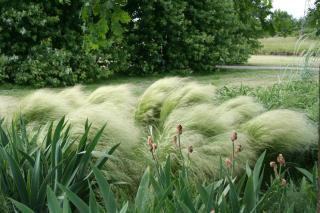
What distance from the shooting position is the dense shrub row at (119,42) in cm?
1086

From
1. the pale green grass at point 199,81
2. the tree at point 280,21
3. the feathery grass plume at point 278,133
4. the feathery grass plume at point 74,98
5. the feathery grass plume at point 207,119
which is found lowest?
the pale green grass at point 199,81

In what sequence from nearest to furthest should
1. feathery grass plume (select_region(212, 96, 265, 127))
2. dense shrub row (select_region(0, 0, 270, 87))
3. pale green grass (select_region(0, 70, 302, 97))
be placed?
feathery grass plume (select_region(212, 96, 265, 127)) → pale green grass (select_region(0, 70, 302, 97)) → dense shrub row (select_region(0, 0, 270, 87))

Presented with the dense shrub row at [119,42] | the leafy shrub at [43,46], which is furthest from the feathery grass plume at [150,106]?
the leafy shrub at [43,46]

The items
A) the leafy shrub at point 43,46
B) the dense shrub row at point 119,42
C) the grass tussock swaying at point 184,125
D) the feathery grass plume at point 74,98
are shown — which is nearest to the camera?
the grass tussock swaying at point 184,125

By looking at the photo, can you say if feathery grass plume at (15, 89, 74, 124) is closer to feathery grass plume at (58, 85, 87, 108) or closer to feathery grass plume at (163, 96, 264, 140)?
feathery grass plume at (58, 85, 87, 108)

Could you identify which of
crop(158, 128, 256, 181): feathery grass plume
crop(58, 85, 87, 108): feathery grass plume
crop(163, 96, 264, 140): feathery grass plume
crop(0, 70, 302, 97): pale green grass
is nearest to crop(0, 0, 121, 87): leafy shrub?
crop(0, 70, 302, 97): pale green grass

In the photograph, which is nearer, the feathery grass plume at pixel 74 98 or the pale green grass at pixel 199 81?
the feathery grass plume at pixel 74 98

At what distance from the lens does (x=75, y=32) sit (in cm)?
1148

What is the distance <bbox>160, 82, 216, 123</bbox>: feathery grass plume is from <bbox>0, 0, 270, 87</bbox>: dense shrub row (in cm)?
408

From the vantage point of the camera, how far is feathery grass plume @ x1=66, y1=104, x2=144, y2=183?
3.53 meters

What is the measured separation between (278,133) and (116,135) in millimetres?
1188

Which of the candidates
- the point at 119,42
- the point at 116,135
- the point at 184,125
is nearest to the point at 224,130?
the point at 184,125

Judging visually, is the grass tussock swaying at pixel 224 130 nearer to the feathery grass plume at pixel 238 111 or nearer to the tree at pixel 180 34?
the feathery grass plume at pixel 238 111

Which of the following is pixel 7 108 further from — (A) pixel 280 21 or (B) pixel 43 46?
(B) pixel 43 46
